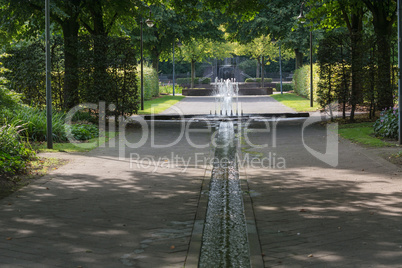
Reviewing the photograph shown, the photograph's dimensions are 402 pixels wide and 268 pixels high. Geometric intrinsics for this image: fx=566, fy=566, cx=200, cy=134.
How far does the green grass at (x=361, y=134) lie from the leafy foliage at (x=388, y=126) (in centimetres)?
25

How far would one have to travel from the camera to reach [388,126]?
15133 mm

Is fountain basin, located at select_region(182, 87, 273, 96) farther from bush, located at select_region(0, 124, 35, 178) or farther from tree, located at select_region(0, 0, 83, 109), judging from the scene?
bush, located at select_region(0, 124, 35, 178)

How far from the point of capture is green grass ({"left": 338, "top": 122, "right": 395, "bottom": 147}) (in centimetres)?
1401

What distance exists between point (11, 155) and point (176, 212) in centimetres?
456

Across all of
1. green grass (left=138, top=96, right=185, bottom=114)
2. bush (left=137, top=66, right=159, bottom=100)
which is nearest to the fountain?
green grass (left=138, top=96, right=185, bottom=114)

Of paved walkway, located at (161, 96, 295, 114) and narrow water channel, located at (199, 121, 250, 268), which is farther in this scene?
paved walkway, located at (161, 96, 295, 114)

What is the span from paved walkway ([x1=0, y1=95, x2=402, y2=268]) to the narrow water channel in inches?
8.4

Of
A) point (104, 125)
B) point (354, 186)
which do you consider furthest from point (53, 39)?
point (354, 186)

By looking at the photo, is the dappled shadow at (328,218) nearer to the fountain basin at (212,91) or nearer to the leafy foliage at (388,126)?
the leafy foliage at (388,126)

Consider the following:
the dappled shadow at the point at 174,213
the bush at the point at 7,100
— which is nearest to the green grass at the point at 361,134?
the dappled shadow at the point at 174,213

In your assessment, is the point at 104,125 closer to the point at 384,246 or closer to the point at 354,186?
the point at 354,186

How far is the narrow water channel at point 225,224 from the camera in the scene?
17.6ft

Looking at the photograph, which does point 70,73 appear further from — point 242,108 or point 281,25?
point 281,25

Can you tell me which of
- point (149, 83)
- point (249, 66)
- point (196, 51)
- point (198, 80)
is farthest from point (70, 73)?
point (249, 66)
